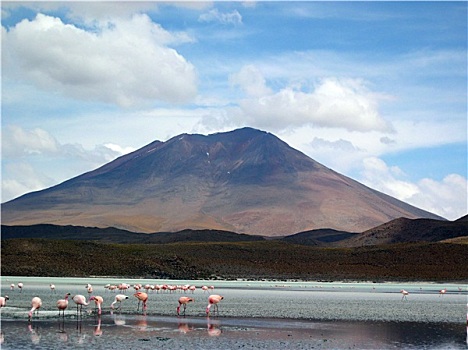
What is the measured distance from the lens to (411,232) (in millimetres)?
152500

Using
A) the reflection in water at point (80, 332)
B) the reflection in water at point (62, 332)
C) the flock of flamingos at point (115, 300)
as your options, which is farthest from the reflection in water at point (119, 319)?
the reflection in water at point (62, 332)

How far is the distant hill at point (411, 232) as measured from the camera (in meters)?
145

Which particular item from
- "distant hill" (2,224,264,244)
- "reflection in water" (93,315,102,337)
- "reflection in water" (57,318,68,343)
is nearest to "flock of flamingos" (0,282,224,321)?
"reflection in water" (57,318,68,343)

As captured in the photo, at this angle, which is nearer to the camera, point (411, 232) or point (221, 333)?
point (221, 333)

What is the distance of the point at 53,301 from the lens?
1582 inches

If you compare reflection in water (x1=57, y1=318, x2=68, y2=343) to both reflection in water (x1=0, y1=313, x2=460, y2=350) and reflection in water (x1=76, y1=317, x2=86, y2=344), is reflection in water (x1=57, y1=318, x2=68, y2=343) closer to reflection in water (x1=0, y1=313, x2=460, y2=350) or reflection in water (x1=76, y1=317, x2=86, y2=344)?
reflection in water (x1=0, y1=313, x2=460, y2=350)

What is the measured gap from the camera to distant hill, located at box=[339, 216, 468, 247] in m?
145

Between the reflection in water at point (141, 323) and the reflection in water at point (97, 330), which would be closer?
the reflection in water at point (97, 330)

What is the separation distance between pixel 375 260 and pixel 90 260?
38276mm

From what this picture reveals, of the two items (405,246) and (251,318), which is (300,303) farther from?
(405,246)

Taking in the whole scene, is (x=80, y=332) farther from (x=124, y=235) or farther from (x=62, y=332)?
(x=124, y=235)

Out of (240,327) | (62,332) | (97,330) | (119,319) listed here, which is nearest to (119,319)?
(119,319)

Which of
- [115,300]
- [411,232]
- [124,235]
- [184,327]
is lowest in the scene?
[184,327]

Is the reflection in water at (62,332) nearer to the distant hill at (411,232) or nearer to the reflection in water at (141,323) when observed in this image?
the reflection in water at (141,323)
